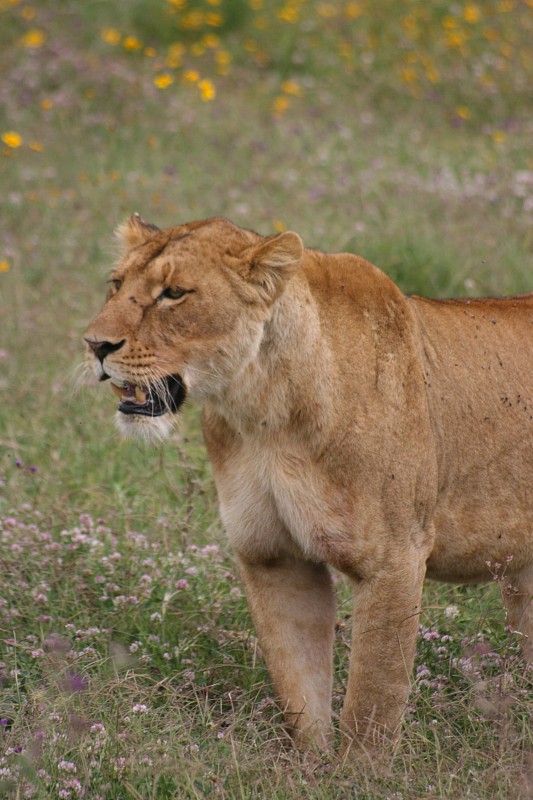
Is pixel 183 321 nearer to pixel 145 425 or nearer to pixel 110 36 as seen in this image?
pixel 145 425

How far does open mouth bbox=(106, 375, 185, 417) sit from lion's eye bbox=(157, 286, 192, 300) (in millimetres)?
209

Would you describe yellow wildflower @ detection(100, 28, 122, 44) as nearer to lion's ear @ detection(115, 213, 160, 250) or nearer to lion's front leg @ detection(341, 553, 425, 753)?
lion's ear @ detection(115, 213, 160, 250)

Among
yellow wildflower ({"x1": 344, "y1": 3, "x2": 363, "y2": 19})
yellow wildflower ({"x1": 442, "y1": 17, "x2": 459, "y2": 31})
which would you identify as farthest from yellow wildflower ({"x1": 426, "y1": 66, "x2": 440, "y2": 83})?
yellow wildflower ({"x1": 344, "y1": 3, "x2": 363, "y2": 19})

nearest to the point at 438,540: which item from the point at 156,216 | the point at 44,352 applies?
the point at 44,352

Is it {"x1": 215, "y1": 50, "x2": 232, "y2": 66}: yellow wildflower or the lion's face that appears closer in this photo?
the lion's face

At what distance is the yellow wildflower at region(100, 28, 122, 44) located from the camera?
10.9 meters

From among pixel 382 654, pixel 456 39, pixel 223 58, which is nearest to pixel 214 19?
pixel 223 58

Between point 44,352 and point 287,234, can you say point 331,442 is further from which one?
point 44,352

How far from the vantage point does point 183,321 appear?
11.1 ft

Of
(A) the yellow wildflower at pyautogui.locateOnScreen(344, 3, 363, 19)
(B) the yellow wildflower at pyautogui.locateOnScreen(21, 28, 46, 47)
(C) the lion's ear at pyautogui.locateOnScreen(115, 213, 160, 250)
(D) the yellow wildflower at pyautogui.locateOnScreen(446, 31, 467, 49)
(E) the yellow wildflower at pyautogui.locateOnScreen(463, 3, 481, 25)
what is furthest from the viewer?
(A) the yellow wildflower at pyautogui.locateOnScreen(344, 3, 363, 19)

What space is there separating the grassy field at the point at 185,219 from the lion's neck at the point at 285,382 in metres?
0.49

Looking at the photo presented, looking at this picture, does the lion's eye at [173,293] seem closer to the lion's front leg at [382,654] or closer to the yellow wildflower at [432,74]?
the lion's front leg at [382,654]

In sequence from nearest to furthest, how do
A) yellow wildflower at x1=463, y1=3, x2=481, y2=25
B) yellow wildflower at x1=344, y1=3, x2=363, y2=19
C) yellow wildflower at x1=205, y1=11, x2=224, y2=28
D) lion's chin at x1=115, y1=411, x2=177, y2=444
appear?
lion's chin at x1=115, y1=411, x2=177, y2=444 → yellow wildflower at x1=205, y1=11, x2=224, y2=28 → yellow wildflower at x1=463, y1=3, x2=481, y2=25 → yellow wildflower at x1=344, y1=3, x2=363, y2=19

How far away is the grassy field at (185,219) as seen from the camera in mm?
3344
